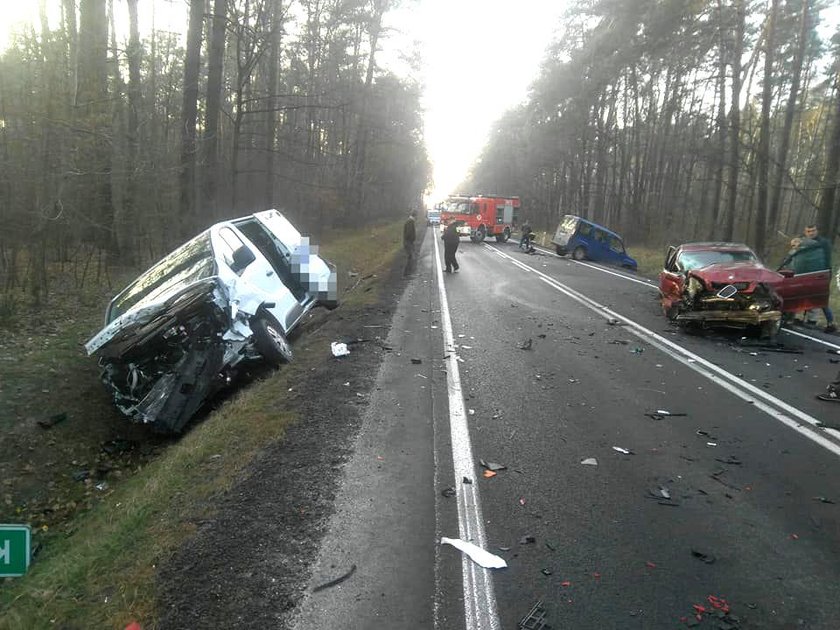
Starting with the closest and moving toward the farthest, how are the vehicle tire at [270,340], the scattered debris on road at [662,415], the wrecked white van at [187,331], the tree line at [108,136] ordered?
1. the wrecked white van at [187,331]
2. the scattered debris on road at [662,415]
3. the vehicle tire at [270,340]
4. the tree line at [108,136]

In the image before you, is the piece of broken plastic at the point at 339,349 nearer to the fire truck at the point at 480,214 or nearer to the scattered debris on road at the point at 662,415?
the scattered debris on road at the point at 662,415

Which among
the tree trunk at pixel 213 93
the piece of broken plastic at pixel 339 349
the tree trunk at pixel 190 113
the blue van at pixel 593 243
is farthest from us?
the blue van at pixel 593 243

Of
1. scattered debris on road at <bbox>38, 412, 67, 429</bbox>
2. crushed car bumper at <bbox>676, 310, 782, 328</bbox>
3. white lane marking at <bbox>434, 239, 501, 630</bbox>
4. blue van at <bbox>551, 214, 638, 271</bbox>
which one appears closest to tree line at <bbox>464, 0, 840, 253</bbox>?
blue van at <bbox>551, 214, 638, 271</bbox>

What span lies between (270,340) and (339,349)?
1393 millimetres

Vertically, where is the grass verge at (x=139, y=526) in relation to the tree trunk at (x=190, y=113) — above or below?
below

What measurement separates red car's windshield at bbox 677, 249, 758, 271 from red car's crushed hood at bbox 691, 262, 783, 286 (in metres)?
0.79

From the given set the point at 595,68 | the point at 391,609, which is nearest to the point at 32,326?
the point at 391,609

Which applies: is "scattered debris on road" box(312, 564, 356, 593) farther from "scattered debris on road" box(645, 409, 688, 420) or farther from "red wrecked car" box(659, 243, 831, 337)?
"red wrecked car" box(659, 243, 831, 337)

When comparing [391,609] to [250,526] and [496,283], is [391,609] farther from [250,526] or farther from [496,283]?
[496,283]

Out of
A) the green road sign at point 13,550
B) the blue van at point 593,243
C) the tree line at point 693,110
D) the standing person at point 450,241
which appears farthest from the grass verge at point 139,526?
the blue van at point 593,243

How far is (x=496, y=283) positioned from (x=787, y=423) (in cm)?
1160

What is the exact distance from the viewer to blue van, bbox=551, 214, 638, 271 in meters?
27.5

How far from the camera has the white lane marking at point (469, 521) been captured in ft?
10.0

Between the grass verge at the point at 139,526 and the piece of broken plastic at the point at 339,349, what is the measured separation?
3.55 ft
